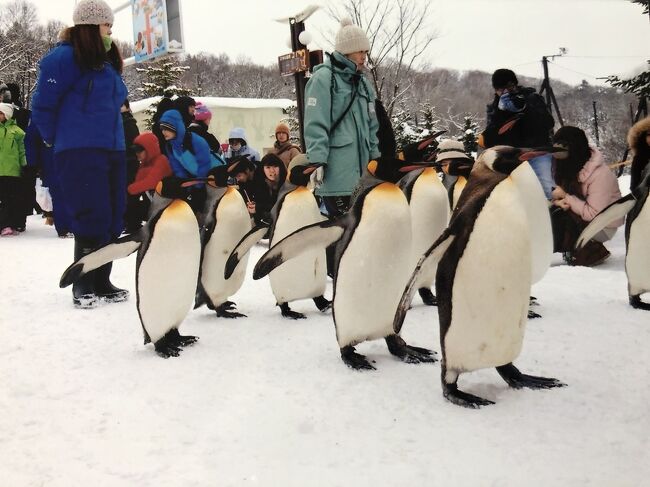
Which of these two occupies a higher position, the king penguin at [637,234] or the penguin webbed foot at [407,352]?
the king penguin at [637,234]

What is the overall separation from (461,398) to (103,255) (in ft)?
5.65

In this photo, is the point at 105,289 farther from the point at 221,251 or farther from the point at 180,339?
the point at 180,339

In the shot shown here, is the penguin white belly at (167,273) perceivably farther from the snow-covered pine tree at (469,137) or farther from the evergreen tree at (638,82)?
the snow-covered pine tree at (469,137)

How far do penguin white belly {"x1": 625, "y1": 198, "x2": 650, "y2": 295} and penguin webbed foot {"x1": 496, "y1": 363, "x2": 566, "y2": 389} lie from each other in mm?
1385

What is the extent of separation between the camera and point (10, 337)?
3.20 metres

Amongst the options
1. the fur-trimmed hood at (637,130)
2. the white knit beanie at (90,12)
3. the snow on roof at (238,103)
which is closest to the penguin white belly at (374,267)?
the white knit beanie at (90,12)

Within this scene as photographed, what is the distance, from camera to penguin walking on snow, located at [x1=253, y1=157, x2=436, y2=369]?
2.47 metres

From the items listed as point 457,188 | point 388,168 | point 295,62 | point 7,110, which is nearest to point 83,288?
point 388,168

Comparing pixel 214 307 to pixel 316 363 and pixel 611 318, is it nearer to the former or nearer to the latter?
pixel 316 363

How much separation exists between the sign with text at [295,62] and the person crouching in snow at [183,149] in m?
3.46

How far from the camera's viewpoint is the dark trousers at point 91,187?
375 cm

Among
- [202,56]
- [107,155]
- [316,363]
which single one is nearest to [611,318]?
[316,363]

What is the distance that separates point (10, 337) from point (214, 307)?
1051 millimetres

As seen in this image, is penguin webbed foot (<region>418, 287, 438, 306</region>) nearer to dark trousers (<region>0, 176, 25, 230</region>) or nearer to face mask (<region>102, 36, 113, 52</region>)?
face mask (<region>102, 36, 113, 52</region>)
